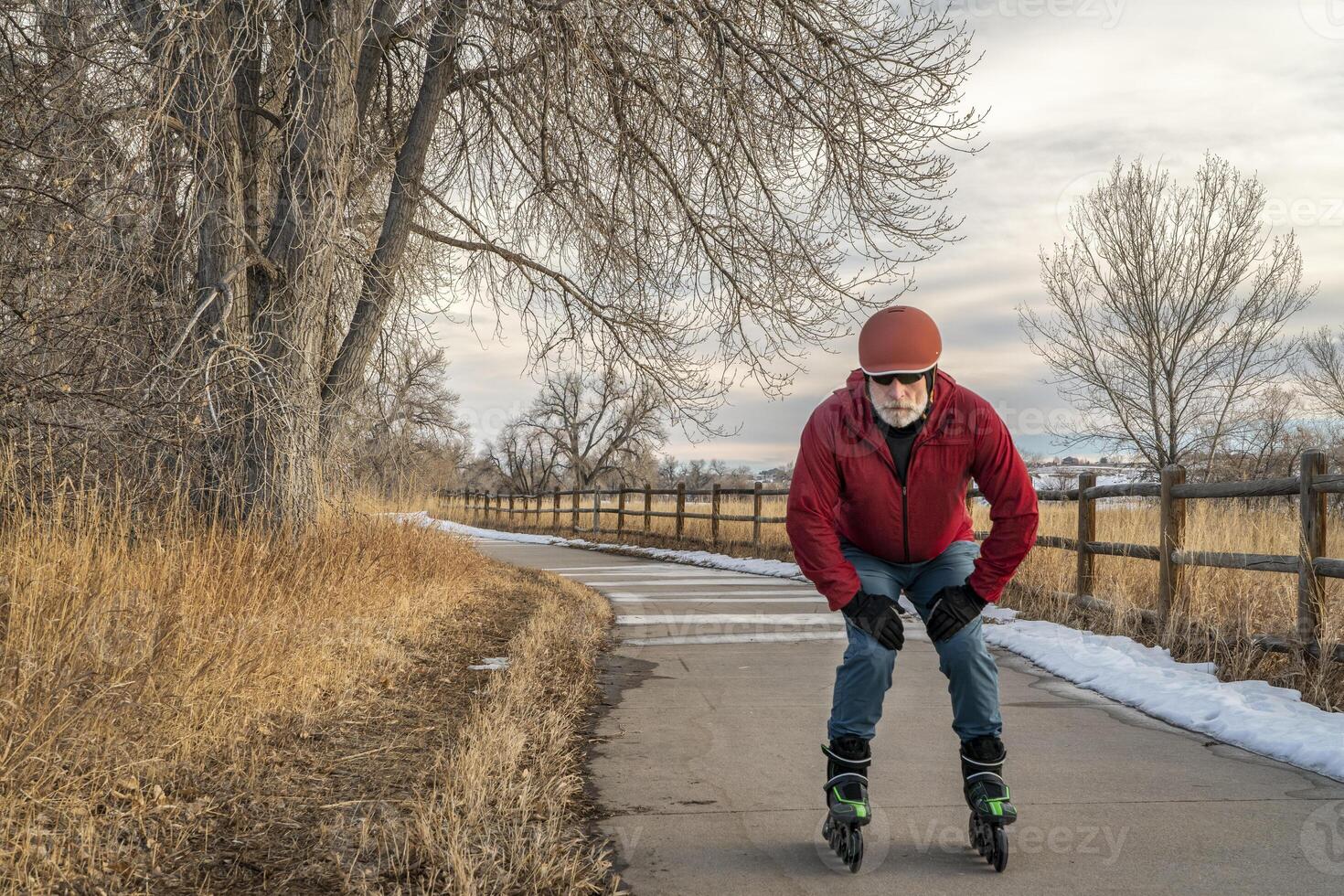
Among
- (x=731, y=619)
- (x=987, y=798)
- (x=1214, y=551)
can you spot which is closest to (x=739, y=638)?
(x=731, y=619)

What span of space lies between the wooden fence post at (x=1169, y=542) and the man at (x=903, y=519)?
214 inches

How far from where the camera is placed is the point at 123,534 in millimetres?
6195

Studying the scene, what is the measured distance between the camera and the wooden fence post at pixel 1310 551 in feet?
22.2

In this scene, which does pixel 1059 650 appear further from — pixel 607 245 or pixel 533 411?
pixel 533 411

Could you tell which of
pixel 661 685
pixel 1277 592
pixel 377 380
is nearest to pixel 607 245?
pixel 377 380

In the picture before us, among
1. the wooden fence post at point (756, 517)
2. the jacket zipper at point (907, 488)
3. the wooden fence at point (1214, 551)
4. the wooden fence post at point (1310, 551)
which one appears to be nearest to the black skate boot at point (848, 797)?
the jacket zipper at point (907, 488)

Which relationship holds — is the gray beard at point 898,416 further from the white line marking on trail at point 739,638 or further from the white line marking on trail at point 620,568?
the white line marking on trail at point 620,568

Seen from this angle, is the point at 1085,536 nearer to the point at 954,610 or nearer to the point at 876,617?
the point at 954,610

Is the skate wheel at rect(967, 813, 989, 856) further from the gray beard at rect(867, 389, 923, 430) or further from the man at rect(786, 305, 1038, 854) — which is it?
the gray beard at rect(867, 389, 923, 430)

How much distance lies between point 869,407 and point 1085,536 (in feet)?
24.4

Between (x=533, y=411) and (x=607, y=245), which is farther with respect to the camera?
(x=533, y=411)

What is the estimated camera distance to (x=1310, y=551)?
696 centimetres

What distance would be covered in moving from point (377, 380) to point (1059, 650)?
843 cm

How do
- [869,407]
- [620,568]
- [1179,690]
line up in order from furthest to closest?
[620,568] < [1179,690] < [869,407]
